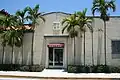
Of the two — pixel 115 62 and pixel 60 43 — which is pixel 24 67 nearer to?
pixel 60 43

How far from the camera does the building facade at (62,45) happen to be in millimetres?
29656

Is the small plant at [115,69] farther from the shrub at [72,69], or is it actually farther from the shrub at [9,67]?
the shrub at [9,67]

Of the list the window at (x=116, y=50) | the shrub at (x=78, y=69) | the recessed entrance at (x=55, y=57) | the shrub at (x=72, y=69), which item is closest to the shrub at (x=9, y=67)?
the recessed entrance at (x=55, y=57)

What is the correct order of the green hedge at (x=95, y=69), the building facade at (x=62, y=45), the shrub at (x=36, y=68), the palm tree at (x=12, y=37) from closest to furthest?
the green hedge at (x=95, y=69) → the shrub at (x=36, y=68) → the palm tree at (x=12, y=37) → the building facade at (x=62, y=45)

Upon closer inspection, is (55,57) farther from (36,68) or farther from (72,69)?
(72,69)

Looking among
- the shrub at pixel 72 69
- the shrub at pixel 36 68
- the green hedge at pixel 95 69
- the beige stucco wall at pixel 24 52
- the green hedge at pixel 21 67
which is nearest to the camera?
the shrub at pixel 72 69

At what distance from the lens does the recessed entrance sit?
3030 cm

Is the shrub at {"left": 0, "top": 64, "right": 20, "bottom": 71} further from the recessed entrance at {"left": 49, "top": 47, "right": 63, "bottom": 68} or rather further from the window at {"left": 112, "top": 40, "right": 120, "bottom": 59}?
the window at {"left": 112, "top": 40, "right": 120, "bottom": 59}

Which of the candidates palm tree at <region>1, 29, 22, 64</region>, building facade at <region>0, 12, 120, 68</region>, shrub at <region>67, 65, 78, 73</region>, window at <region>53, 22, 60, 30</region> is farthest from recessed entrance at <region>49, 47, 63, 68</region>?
palm tree at <region>1, 29, 22, 64</region>

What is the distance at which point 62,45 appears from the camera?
29.4 meters

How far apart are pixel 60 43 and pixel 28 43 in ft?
13.1

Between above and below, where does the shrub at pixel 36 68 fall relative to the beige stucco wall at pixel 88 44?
below

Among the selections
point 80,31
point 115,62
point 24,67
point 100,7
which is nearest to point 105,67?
point 115,62

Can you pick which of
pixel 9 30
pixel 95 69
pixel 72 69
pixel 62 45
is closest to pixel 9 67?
pixel 9 30
